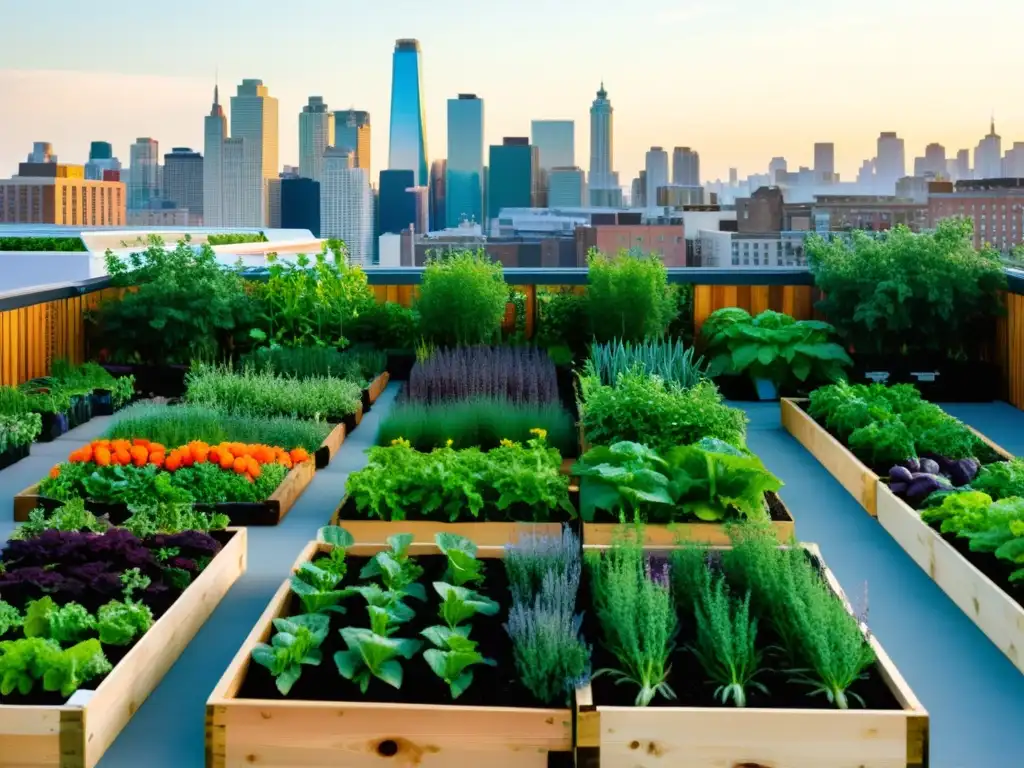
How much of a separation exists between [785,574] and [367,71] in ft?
68.0

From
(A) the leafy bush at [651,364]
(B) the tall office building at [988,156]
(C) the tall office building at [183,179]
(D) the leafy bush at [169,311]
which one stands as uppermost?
(C) the tall office building at [183,179]

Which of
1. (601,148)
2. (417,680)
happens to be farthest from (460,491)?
(601,148)

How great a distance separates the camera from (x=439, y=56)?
28.7m

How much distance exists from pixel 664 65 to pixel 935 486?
14.2 metres

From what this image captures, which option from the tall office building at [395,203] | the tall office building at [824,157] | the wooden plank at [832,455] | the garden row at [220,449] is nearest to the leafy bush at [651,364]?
the wooden plank at [832,455]

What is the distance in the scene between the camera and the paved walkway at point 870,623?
3.44 meters

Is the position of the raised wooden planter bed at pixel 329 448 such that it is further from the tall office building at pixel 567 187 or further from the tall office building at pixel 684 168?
the tall office building at pixel 684 168

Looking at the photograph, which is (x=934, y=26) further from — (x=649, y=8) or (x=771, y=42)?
(x=649, y=8)

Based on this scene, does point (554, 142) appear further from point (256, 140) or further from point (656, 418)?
point (656, 418)

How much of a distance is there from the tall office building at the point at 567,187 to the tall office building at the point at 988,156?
14.6 meters

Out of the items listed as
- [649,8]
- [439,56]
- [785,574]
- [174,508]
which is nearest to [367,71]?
[439,56]

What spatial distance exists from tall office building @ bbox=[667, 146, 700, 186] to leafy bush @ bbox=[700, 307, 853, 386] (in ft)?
116

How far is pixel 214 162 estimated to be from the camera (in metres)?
54.7

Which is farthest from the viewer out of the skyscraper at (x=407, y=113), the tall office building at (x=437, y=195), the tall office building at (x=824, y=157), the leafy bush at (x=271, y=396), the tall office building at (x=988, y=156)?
the skyscraper at (x=407, y=113)
